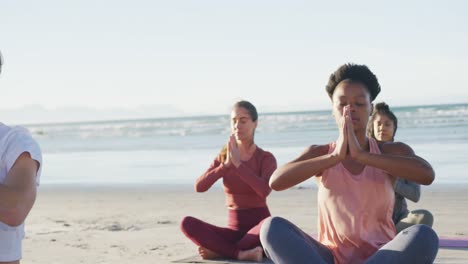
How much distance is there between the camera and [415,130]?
92.2 feet

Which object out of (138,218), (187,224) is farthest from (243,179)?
(138,218)

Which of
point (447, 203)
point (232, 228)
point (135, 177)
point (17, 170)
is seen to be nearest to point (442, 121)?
point (135, 177)

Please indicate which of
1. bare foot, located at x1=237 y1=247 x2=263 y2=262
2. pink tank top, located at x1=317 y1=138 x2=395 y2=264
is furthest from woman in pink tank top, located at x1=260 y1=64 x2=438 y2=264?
bare foot, located at x1=237 y1=247 x2=263 y2=262

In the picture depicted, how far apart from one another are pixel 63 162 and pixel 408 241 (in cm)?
1808

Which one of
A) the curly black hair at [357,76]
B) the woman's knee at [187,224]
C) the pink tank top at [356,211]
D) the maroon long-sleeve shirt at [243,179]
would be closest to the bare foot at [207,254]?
the woman's knee at [187,224]

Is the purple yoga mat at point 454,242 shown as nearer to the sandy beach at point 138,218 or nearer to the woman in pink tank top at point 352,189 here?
the sandy beach at point 138,218

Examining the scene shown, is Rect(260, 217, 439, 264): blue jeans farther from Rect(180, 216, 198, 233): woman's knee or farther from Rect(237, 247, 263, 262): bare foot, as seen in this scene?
Rect(180, 216, 198, 233): woman's knee

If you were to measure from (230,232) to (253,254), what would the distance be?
41cm

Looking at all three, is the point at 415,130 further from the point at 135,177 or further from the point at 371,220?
the point at 371,220

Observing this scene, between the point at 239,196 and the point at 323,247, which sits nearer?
the point at 323,247

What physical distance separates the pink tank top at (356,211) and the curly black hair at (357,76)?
0.45m

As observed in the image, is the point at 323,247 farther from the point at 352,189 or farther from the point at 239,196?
the point at 239,196

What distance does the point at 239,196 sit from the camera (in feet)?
24.2

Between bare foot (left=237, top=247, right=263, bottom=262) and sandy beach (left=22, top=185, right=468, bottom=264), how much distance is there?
613 mm
